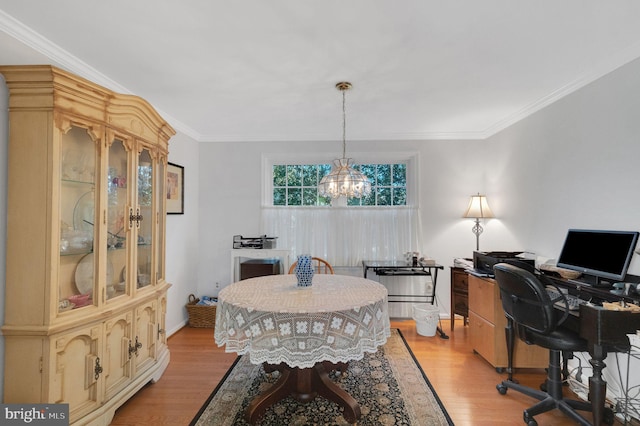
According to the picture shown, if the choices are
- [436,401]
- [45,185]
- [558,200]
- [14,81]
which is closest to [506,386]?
[436,401]

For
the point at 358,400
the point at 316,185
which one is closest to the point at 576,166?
the point at 358,400

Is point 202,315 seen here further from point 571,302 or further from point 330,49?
point 571,302

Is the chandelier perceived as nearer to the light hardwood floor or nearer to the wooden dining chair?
the wooden dining chair

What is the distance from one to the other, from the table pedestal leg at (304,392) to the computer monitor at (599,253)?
1.81m

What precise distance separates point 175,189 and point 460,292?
136 inches

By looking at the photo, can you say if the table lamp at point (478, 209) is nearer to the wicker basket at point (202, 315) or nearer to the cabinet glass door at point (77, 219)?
the wicker basket at point (202, 315)

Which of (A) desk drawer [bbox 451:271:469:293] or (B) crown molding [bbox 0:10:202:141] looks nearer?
(B) crown molding [bbox 0:10:202:141]

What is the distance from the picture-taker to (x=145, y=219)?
2.23 metres

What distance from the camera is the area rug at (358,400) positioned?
1820 millimetres

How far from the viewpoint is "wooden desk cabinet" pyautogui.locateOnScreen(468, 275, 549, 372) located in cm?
237

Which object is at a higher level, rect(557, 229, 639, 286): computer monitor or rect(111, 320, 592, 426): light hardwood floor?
rect(557, 229, 639, 286): computer monitor

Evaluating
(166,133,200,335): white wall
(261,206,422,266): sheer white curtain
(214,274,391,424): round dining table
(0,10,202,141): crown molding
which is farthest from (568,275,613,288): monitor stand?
(0,10,202,141): crown molding
